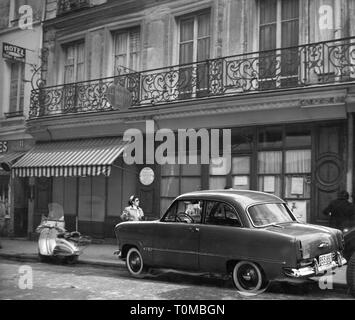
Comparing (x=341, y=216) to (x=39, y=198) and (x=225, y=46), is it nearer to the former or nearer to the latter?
(x=225, y=46)

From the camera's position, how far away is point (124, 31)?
57.6 feet

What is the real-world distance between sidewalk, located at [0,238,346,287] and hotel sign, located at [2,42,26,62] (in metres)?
6.22

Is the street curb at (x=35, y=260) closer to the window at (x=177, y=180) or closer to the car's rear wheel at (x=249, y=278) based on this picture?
the window at (x=177, y=180)

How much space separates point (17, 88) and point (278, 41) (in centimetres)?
1064

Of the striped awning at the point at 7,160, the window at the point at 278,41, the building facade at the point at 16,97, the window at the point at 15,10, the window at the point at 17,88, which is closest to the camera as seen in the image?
the window at the point at 278,41

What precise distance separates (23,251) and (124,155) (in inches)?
157

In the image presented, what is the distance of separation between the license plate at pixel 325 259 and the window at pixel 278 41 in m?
6.10

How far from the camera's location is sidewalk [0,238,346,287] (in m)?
12.3

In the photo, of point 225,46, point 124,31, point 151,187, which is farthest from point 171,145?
point 124,31

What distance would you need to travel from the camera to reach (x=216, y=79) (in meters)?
14.5

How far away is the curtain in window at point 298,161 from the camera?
519 inches

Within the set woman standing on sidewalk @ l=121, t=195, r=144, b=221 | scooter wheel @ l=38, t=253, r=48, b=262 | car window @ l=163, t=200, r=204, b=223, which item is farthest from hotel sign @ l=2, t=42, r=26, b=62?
car window @ l=163, t=200, r=204, b=223

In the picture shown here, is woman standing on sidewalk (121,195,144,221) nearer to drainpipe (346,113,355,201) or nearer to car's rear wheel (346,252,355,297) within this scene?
drainpipe (346,113,355,201)

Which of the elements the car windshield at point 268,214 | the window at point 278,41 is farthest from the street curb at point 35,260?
the window at point 278,41
